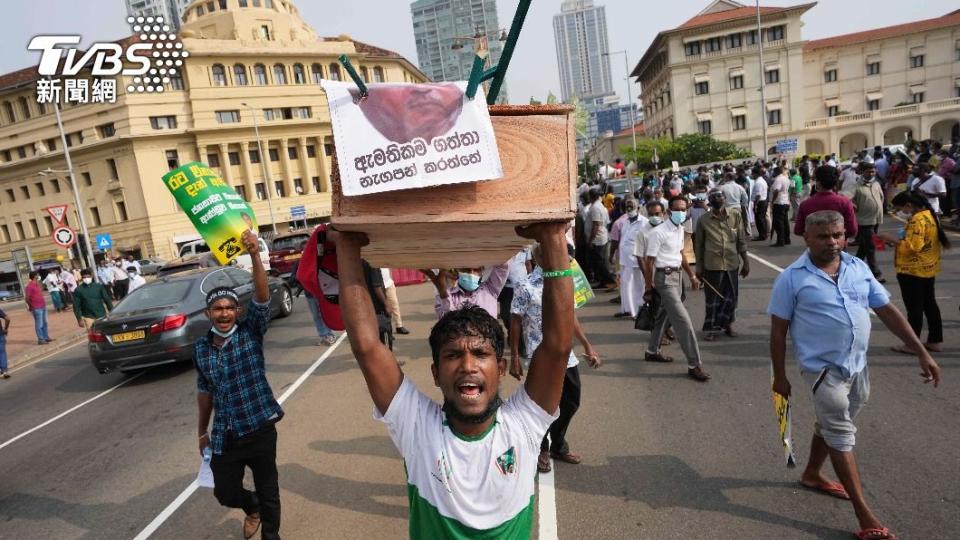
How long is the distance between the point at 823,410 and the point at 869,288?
0.76 meters

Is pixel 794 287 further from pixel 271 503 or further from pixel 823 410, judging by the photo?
pixel 271 503

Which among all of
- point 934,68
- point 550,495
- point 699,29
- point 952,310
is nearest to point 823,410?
point 550,495

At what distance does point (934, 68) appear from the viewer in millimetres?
55719

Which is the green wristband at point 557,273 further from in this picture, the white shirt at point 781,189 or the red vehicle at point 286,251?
the red vehicle at point 286,251

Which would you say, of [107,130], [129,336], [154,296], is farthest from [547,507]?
[107,130]

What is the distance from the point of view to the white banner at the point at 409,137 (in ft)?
4.57

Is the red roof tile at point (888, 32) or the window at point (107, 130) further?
the red roof tile at point (888, 32)

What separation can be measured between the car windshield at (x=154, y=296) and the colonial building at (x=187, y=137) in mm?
39702

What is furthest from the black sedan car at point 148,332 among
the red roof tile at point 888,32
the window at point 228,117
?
the red roof tile at point 888,32

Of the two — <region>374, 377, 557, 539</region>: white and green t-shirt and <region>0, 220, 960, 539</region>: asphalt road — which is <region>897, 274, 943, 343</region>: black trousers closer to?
<region>0, 220, 960, 539</region>: asphalt road

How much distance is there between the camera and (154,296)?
8.73m

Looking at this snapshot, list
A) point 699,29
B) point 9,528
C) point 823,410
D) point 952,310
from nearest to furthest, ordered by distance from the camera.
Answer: point 823,410
point 9,528
point 952,310
point 699,29

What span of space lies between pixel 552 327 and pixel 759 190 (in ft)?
44.9

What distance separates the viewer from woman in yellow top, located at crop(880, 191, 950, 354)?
5602 mm
